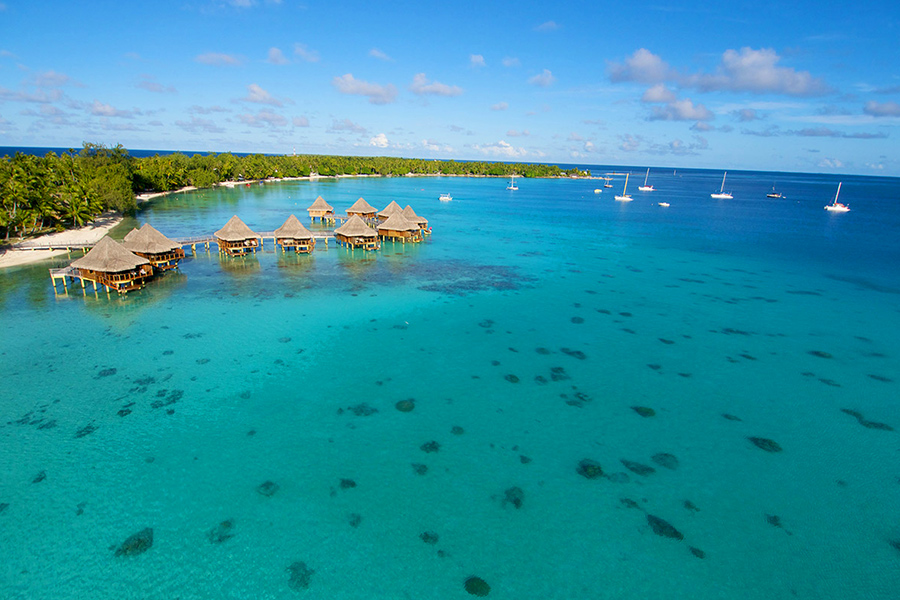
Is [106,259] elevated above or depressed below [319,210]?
below

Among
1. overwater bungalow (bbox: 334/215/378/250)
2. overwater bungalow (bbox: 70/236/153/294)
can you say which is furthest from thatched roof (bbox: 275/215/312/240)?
overwater bungalow (bbox: 70/236/153/294)

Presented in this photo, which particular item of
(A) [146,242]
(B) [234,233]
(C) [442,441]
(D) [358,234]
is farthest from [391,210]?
(C) [442,441]

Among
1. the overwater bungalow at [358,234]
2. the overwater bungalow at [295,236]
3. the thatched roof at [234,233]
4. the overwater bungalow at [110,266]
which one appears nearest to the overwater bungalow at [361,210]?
the overwater bungalow at [358,234]

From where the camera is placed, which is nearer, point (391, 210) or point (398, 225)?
point (398, 225)

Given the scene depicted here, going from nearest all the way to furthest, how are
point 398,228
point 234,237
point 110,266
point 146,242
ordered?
point 110,266 < point 146,242 < point 234,237 < point 398,228

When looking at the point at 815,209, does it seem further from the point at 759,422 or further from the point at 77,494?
the point at 77,494

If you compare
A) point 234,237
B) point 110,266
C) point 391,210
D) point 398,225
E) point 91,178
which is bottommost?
point 110,266

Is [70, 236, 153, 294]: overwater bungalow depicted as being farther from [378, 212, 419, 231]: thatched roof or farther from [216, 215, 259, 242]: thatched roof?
[378, 212, 419, 231]: thatched roof

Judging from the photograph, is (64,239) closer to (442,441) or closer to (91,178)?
(91,178)
